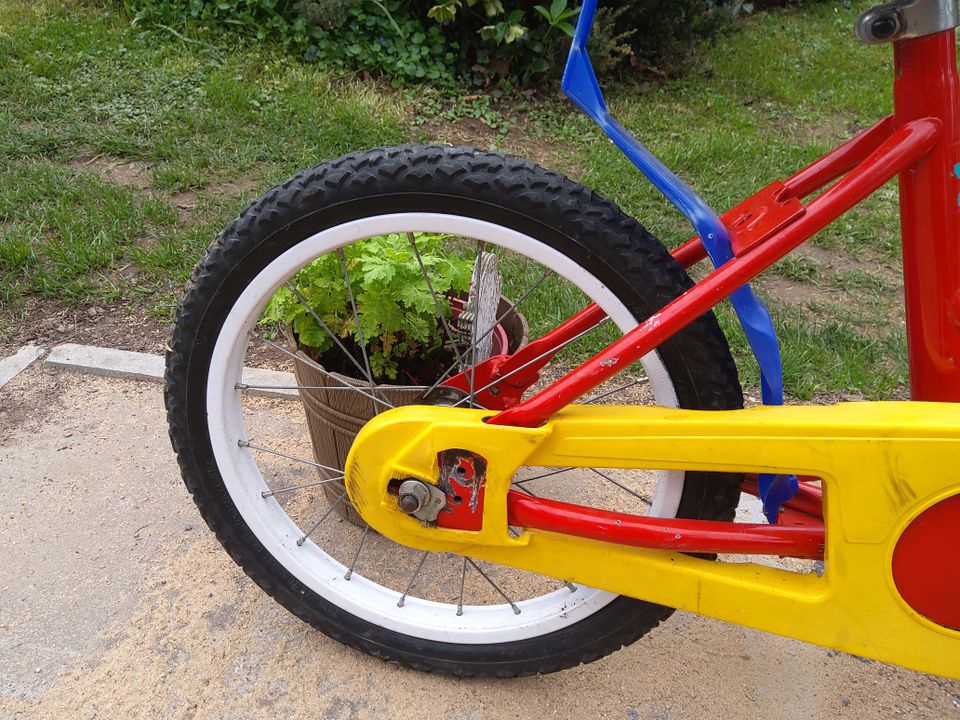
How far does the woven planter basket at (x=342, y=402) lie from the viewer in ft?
5.57

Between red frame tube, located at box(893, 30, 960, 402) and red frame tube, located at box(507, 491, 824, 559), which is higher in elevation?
red frame tube, located at box(893, 30, 960, 402)

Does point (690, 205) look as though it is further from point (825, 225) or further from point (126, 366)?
point (126, 366)

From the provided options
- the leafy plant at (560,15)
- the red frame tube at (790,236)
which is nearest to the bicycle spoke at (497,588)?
the red frame tube at (790,236)

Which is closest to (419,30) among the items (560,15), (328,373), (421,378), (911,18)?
(560,15)

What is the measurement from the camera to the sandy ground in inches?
63.2

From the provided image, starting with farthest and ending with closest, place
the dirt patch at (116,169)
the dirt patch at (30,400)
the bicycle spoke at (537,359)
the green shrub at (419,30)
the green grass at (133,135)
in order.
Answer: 1. the green shrub at (419,30)
2. the dirt patch at (116,169)
3. the green grass at (133,135)
4. the dirt patch at (30,400)
5. the bicycle spoke at (537,359)

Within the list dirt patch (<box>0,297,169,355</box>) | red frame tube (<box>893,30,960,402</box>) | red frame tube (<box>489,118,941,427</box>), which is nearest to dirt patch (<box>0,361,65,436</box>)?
dirt patch (<box>0,297,169,355</box>)

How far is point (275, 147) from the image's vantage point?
3812 millimetres

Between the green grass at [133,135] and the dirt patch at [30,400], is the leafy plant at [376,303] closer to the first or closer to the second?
the dirt patch at [30,400]

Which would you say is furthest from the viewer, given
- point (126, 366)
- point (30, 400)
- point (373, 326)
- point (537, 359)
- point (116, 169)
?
point (116, 169)

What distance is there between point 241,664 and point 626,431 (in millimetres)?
1015

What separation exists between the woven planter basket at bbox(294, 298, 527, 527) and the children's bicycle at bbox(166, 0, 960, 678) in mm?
46

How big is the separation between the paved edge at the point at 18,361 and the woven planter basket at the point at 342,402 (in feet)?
3.99

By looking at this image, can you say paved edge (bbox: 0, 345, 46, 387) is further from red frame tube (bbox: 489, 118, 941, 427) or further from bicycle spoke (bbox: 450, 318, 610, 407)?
red frame tube (bbox: 489, 118, 941, 427)
